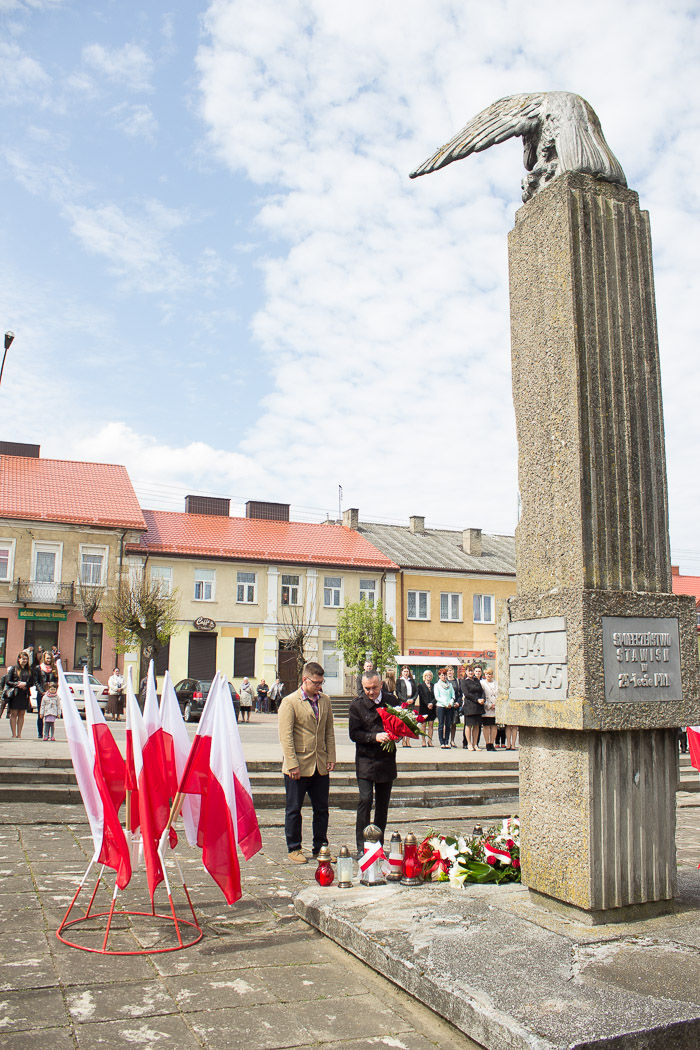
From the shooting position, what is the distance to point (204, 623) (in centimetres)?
3747

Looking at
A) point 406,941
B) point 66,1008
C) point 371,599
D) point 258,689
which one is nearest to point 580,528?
point 406,941

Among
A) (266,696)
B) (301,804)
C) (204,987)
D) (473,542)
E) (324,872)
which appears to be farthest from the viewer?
(473,542)

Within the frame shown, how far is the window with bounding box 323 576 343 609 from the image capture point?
40281 millimetres

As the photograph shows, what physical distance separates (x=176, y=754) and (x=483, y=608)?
38162 mm

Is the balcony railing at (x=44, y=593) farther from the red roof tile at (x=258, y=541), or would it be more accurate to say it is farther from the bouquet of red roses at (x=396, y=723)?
the bouquet of red roses at (x=396, y=723)

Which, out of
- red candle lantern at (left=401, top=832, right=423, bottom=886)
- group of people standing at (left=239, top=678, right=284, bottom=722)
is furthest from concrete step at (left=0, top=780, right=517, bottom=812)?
group of people standing at (left=239, top=678, right=284, bottom=722)

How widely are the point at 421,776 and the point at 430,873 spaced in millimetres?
6944

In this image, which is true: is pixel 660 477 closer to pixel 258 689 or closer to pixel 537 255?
pixel 537 255

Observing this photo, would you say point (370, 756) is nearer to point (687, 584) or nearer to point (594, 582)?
point (594, 582)

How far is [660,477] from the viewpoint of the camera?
506 centimetres

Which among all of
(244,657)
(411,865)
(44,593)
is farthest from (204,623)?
(411,865)

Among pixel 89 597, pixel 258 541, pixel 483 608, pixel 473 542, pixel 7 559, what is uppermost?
pixel 473 542

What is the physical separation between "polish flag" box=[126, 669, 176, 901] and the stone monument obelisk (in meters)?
2.19

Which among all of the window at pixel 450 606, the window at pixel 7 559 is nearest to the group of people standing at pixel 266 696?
the window at pixel 450 606
